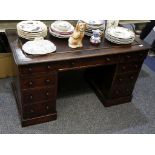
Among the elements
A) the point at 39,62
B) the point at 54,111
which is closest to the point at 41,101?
the point at 54,111

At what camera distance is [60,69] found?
1.46 m

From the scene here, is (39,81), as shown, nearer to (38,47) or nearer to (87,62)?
(38,47)

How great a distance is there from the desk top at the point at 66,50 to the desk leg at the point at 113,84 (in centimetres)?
17

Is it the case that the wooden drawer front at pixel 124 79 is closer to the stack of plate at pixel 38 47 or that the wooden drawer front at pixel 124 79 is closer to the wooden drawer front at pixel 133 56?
the wooden drawer front at pixel 133 56

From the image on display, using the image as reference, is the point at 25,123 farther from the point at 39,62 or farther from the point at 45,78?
the point at 39,62

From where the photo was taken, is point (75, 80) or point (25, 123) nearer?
point (25, 123)

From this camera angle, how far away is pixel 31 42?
1475mm

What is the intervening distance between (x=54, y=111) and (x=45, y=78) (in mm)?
352

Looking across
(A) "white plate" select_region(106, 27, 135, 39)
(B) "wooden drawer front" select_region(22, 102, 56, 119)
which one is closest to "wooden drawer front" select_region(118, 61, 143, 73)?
(A) "white plate" select_region(106, 27, 135, 39)

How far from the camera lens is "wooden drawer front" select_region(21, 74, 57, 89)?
142 cm

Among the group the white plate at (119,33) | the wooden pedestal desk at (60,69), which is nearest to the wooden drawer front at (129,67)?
the wooden pedestal desk at (60,69)

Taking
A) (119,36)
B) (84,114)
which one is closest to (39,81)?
(84,114)

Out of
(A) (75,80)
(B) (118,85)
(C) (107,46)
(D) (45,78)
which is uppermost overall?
(C) (107,46)

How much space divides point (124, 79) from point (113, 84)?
0.10m
